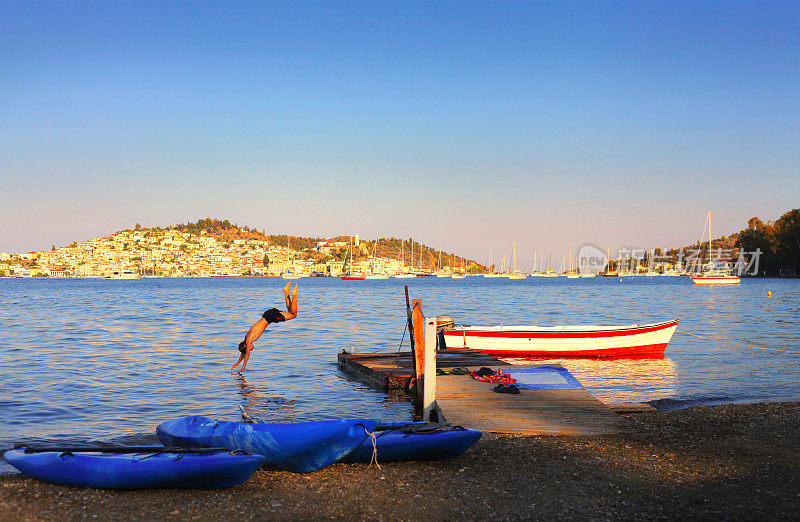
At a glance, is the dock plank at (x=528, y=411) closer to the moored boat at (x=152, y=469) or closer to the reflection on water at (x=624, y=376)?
the reflection on water at (x=624, y=376)

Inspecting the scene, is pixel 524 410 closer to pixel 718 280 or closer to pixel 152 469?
pixel 152 469

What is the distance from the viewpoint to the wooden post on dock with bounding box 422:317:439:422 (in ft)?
36.7

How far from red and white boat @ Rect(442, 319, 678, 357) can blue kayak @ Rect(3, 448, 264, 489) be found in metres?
15.4

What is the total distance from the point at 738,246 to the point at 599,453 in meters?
197

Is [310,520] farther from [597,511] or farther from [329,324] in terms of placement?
[329,324]

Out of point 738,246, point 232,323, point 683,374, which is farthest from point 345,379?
point 738,246

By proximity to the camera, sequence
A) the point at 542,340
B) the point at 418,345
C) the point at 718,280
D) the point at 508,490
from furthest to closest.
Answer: the point at 718,280
the point at 542,340
the point at 418,345
the point at 508,490

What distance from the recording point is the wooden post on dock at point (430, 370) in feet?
36.7

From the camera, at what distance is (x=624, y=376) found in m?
20.0

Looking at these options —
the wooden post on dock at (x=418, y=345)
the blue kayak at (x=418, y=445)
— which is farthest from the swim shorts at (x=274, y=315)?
the blue kayak at (x=418, y=445)

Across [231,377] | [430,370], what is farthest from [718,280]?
[430,370]

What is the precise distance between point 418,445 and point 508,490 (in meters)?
1.54

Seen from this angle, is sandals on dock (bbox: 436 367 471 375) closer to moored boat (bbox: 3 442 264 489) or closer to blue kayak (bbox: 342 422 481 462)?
blue kayak (bbox: 342 422 481 462)

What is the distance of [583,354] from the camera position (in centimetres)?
2348
